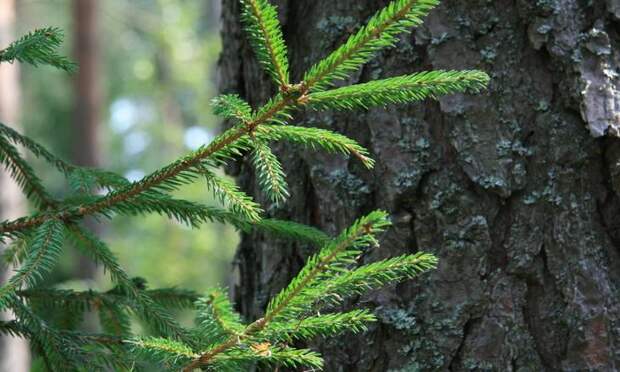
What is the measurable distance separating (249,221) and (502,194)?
45 cm

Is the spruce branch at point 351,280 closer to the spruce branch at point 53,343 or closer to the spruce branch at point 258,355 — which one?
the spruce branch at point 258,355

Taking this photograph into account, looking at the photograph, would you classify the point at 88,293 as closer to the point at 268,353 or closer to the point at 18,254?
the point at 18,254

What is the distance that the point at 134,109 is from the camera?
18062 mm

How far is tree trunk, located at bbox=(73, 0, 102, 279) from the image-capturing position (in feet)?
33.6

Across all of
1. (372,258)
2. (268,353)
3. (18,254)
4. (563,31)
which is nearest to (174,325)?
(268,353)

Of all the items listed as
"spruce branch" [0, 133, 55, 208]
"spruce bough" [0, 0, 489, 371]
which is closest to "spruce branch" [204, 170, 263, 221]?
"spruce bough" [0, 0, 489, 371]

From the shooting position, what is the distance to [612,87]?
137cm

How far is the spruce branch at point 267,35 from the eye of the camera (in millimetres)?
973

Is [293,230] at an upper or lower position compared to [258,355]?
upper

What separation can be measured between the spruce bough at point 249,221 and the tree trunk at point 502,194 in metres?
0.17

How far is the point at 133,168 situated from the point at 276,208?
15.4m

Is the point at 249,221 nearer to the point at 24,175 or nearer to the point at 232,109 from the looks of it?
the point at 232,109

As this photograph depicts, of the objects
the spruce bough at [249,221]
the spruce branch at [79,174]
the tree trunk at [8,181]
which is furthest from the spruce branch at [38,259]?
the tree trunk at [8,181]

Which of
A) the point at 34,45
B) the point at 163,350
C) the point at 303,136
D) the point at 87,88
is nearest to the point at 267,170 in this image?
the point at 303,136
